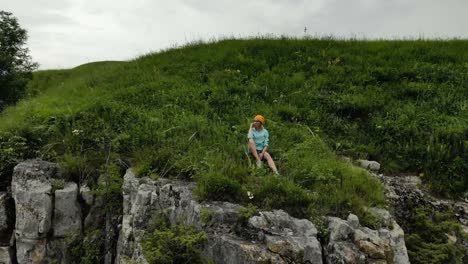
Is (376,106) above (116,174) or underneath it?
above

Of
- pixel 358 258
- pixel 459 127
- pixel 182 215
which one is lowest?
pixel 358 258

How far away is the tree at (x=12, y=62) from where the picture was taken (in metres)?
23.2

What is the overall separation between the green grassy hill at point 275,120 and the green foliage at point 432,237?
3.29 ft

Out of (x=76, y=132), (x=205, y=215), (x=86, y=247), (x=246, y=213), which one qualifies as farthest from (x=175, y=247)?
(x=76, y=132)

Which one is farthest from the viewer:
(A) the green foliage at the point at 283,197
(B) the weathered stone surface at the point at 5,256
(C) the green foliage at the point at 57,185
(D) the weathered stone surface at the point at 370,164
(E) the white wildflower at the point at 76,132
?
(E) the white wildflower at the point at 76,132

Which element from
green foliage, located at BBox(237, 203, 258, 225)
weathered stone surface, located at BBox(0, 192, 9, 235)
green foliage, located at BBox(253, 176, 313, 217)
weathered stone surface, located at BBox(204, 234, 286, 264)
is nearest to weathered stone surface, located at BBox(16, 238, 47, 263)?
weathered stone surface, located at BBox(0, 192, 9, 235)

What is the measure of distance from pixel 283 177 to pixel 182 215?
227 cm

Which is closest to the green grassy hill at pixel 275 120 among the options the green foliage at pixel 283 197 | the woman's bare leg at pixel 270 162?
the green foliage at pixel 283 197

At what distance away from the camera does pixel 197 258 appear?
22.4 ft

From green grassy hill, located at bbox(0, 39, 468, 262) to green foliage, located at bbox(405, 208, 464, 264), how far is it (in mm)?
1002

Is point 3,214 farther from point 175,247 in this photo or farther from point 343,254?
point 343,254

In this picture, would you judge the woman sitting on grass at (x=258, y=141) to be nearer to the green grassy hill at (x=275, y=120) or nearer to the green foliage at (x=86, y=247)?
the green grassy hill at (x=275, y=120)

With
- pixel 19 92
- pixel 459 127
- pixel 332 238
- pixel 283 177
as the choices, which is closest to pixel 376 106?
pixel 459 127

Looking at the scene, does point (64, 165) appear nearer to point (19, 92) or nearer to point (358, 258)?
A: point (358, 258)
